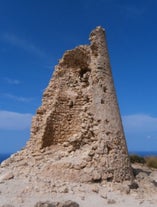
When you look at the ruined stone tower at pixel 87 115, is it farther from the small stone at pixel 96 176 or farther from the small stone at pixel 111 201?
the small stone at pixel 111 201

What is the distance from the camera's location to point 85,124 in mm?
10445

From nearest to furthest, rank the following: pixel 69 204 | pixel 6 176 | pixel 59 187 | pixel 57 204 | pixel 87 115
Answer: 1. pixel 57 204
2. pixel 69 204
3. pixel 59 187
4. pixel 6 176
5. pixel 87 115

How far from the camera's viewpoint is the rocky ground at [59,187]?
25.1ft

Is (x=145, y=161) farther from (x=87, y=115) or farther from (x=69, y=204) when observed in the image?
(x=69, y=204)

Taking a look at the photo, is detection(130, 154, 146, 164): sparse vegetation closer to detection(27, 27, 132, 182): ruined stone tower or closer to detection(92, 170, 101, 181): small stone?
detection(27, 27, 132, 182): ruined stone tower

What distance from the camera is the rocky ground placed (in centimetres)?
766

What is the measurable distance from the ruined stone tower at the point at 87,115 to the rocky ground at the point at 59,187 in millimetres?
351

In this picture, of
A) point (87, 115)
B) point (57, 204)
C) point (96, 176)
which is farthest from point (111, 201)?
point (87, 115)

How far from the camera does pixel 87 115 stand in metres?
10.6

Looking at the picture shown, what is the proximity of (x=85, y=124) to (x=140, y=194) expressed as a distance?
2.99m

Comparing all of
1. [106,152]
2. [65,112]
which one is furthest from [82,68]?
→ [106,152]

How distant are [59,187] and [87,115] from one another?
3.06m

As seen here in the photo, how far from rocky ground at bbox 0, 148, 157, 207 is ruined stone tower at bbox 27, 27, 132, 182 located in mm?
351

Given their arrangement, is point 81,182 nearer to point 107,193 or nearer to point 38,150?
point 107,193
